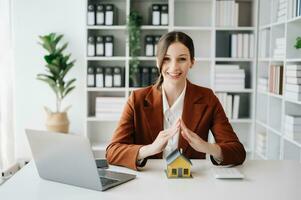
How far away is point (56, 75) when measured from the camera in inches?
170

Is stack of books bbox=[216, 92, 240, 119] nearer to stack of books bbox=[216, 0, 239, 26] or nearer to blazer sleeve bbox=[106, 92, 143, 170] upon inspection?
stack of books bbox=[216, 0, 239, 26]

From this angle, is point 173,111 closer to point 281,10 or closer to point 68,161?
point 68,161

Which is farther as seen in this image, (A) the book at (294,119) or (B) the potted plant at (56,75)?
(B) the potted plant at (56,75)

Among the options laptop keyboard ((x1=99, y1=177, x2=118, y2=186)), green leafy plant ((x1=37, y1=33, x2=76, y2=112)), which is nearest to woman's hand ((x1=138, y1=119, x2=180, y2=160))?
laptop keyboard ((x1=99, y1=177, x2=118, y2=186))

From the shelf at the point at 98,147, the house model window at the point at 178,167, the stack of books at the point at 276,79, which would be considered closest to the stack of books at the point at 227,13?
the stack of books at the point at 276,79

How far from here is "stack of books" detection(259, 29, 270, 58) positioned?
4.11m

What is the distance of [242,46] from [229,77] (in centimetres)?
37

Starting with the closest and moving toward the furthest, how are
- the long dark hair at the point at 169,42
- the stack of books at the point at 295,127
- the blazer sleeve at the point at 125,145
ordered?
the blazer sleeve at the point at 125,145, the long dark hair at the point at 169,42, the stack of books at the point at 295,127

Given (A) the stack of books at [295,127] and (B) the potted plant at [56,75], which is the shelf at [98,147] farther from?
(A) the stack of books at [295,127]

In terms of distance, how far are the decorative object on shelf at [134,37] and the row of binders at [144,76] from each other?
0.03m

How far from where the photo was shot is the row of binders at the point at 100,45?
428 cm

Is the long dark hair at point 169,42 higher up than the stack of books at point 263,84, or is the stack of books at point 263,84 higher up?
the long dark hair at point 169,42

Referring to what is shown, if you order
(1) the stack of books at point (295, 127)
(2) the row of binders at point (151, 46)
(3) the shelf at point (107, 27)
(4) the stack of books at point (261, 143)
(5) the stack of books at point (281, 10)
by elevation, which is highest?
(5) the stack of books at point (281, 10)

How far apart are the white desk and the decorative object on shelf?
2.45 metres
